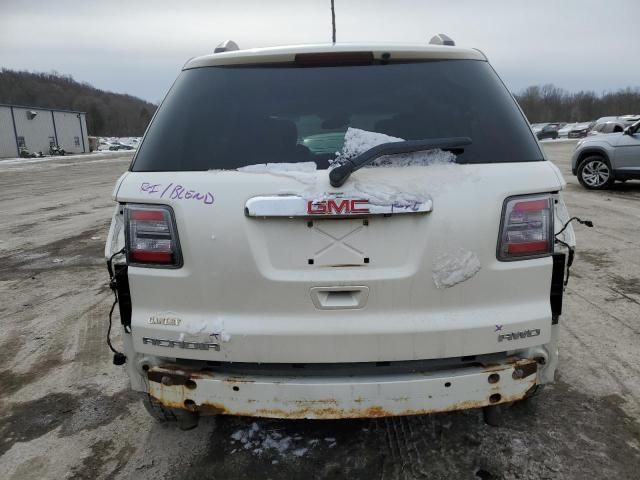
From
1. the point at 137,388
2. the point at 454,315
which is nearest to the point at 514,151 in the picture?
the point at 454,315

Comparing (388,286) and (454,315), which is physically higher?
(388,286)

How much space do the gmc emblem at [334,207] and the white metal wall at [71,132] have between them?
73.3 metres

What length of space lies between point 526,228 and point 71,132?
252 feet

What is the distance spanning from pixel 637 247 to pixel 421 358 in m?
5.66

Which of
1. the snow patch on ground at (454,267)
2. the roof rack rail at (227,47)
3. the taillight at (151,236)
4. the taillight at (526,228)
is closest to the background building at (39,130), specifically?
the roof rack rail at (227,47)

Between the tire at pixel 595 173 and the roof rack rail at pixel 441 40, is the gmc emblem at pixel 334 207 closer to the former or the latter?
the roof rack rail at pixel 441 40

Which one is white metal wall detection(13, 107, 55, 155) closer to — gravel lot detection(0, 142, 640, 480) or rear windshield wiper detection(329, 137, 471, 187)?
gravel lot detection(0, 142, 640, 480)

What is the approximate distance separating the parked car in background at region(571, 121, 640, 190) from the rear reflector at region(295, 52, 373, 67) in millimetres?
10923

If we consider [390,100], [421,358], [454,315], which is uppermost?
[390,100]

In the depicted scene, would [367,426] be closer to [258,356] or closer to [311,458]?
[311,458]

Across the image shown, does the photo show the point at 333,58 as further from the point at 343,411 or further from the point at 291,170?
the point at 343,411

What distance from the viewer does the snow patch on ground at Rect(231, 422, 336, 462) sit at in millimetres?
2516

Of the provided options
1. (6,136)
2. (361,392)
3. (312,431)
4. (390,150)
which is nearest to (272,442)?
(312,431)

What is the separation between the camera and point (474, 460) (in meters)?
2.40
